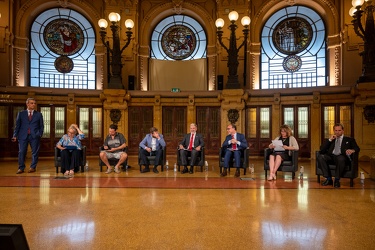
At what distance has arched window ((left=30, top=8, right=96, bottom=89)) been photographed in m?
12.7

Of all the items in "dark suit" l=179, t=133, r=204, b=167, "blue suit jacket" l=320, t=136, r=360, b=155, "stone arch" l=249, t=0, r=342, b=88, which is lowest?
"dark suit" l=179, t=133, r=204, b=167

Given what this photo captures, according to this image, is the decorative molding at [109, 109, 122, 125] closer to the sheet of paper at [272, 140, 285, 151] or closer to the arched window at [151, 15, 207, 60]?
the arched window at [151, 15, 207, 60]

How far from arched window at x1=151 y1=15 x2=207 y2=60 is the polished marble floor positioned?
8792 mm

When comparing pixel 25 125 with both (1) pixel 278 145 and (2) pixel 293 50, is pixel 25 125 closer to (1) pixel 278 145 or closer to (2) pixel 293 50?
(1) pixel 278 145

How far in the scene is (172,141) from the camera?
37.7ft

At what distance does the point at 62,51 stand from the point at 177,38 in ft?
16.0

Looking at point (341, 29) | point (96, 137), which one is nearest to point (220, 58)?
point (341, 29)

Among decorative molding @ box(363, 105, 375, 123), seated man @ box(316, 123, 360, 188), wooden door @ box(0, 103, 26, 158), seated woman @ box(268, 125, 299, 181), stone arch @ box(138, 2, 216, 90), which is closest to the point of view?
seated man @ box(316, 123, 360, 188)

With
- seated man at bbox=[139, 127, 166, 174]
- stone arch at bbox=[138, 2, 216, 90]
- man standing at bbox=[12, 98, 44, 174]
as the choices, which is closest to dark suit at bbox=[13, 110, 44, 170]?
man standing at bbox=[12, 98, 44, 174]

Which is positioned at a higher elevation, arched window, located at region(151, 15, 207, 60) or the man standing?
arched window, located at region(151, 15, 207, 60)

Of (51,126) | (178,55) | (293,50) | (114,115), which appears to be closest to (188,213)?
(114,115)

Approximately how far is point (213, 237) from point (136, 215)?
1054 millimetres

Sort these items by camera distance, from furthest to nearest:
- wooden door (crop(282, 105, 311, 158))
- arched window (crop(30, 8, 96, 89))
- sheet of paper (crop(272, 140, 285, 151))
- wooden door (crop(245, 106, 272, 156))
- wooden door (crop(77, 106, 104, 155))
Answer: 1. arched window (crop(30, 8, 96, 89))
2. wooden door (crop(77, 106, 104, 155))
3. wooden door (crop(245, 106, 272, 156))
4. wooden door (crop(282, 105, 311, 158))
5. sheet of paper (crop(272, 140, 285, 151))

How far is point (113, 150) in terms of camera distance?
692 cm
